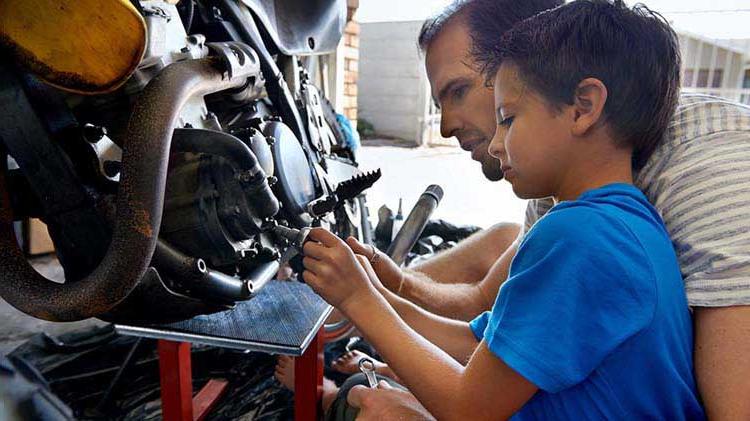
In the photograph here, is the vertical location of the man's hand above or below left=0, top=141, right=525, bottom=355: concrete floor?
above

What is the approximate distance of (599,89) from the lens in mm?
652

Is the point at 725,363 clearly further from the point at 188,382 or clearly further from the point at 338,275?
the point at 188,382

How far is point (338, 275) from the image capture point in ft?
2.50

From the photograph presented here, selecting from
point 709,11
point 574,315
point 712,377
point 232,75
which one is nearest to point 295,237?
point 232,75

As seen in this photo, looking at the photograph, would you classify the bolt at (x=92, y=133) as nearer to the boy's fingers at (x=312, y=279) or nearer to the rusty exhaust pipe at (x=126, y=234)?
the rusty exhaust pipe at (x=126, y=234)

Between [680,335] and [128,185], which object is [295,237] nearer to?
[128,185]

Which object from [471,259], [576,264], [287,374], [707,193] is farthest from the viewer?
[471,259]

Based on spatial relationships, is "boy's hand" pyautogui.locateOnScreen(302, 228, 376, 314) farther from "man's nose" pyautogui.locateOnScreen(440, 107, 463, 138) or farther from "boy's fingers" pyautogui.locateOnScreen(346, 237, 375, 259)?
"man's nose" pyautogui.locateOnScreen(440, 107, 463, 138)

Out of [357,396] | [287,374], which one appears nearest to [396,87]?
[287,374]

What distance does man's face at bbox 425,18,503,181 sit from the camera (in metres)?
1.04

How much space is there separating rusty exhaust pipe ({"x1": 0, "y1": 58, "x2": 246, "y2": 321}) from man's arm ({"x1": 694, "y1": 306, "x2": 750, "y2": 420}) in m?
0.64

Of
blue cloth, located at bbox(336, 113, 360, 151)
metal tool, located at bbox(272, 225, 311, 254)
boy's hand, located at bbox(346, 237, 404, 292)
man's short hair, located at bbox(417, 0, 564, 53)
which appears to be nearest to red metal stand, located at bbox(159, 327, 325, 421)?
boy's hand, located at bbox(346, 237, 404, 292)

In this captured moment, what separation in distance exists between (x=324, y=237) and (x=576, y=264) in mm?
348

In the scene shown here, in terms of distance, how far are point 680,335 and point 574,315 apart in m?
0.15
